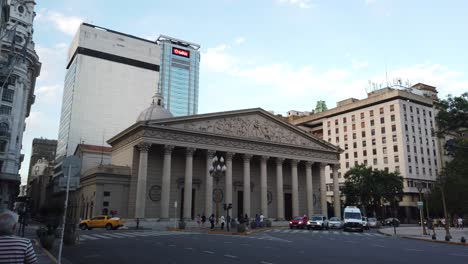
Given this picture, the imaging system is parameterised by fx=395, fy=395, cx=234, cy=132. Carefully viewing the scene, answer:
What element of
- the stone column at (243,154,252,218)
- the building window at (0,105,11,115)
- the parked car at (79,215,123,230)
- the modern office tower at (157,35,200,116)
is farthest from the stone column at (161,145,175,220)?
the modern office tower at (157,35,200,116)

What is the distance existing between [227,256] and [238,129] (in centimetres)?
4189

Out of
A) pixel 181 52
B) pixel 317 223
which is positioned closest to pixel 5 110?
pixel 317 223

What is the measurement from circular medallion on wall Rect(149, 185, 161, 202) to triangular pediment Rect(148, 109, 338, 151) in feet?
27.6

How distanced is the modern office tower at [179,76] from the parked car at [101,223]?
366ft

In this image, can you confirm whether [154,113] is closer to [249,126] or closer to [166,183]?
[249,126]

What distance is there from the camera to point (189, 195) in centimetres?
5044

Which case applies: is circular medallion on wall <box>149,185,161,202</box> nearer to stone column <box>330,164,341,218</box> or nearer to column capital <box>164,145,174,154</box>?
column capital <box>164,145,174,154</box>

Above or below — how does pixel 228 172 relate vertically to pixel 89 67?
below

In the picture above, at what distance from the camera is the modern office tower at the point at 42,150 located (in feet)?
550

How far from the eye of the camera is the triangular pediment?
52.8m

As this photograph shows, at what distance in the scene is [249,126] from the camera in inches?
2298

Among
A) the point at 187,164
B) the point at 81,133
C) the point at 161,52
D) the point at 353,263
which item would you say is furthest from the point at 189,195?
the point at 161,52

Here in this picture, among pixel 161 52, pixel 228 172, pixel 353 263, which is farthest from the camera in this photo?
pixel 161 52

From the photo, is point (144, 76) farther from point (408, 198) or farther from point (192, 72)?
point (408, 198)
